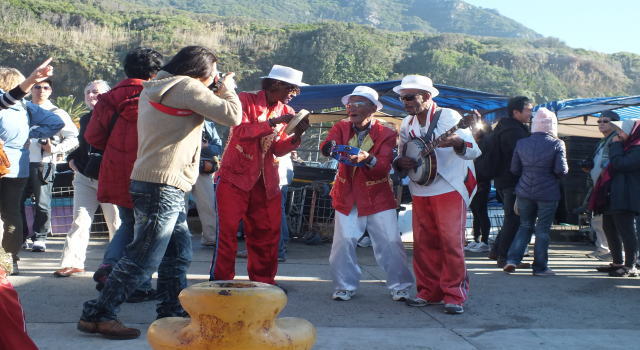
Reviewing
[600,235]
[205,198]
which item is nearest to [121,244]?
[205,198]

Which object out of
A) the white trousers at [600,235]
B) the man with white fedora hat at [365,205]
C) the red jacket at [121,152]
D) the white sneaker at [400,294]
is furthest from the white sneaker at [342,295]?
the white trousers at [600,235]

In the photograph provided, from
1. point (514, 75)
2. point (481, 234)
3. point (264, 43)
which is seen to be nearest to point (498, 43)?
point (514, 75)

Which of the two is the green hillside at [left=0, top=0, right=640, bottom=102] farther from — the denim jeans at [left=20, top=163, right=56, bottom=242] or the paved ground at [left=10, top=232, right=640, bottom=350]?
the paved ground at [left=10, top=232, right=640, bottom=350]

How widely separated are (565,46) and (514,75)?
1312 inches

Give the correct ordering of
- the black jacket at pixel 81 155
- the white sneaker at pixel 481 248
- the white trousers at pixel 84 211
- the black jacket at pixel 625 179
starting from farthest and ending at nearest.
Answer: the white sneaker at pixel 481 248 < the black jacket at pixel 625 179 < the white trousers at pixel 84 211 < the black jacket at pixel 81 155

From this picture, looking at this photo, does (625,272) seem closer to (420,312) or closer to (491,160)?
(491,160)

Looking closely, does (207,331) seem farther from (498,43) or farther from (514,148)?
(498,43)

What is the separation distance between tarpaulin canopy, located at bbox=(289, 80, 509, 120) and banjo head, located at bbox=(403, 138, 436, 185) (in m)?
3.41

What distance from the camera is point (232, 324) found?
1915mm

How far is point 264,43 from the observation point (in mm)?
50031

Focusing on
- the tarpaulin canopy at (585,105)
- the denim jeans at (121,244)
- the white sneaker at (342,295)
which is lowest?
the white sneaker at (342,295)

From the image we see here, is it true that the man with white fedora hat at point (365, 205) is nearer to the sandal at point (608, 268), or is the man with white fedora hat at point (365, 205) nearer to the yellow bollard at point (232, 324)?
the sandal at point (608, 268)

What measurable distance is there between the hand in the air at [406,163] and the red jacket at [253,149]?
84 centimetres

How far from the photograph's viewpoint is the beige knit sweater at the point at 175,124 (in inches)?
166
